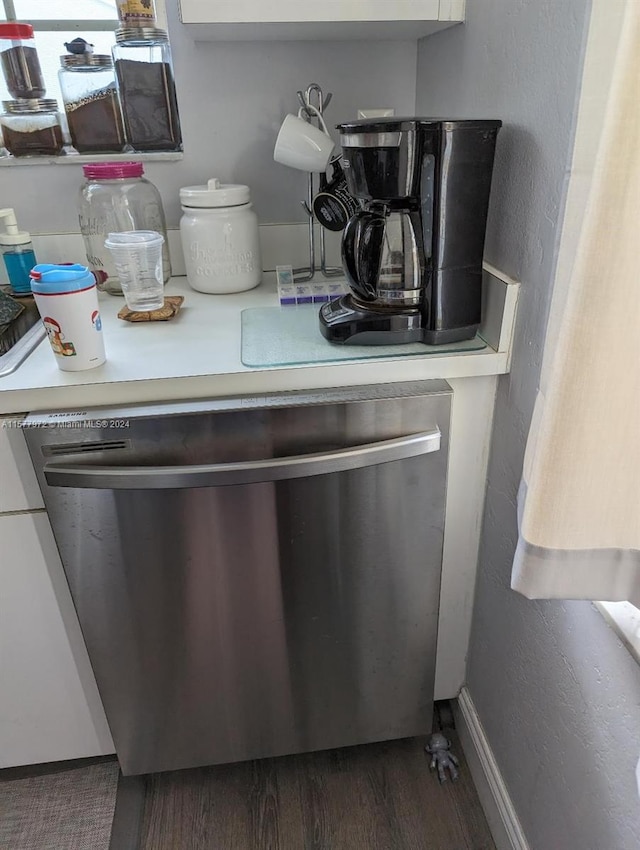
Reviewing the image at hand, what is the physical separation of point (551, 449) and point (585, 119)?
1.01ft

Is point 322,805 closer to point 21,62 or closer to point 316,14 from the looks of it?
point 316,14

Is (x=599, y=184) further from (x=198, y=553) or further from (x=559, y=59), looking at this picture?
(x=198, y=553)

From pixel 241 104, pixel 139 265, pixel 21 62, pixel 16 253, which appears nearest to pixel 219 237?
pixel 139 265

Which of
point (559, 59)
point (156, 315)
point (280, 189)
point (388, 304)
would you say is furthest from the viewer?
point (280, 189)

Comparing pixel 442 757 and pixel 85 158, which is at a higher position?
pixel 85 158

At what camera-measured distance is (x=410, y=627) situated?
3.73ft

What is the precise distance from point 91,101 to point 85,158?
110mm

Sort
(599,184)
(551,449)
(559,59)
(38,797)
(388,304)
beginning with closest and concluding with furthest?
1. (599,184)
2. (551,449)
3. (559,59)
4. (388,304)
5. (38,797)

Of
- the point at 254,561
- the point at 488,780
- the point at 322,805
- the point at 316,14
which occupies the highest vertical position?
the point at 316,14

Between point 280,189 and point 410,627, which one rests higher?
point 280,189

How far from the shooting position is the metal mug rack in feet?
4.13

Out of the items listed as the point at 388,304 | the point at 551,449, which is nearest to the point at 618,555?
the point at 551,449

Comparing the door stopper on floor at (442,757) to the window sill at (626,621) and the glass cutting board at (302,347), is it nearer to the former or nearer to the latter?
the window sill at (626,621)

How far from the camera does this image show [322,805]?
1251 mm
